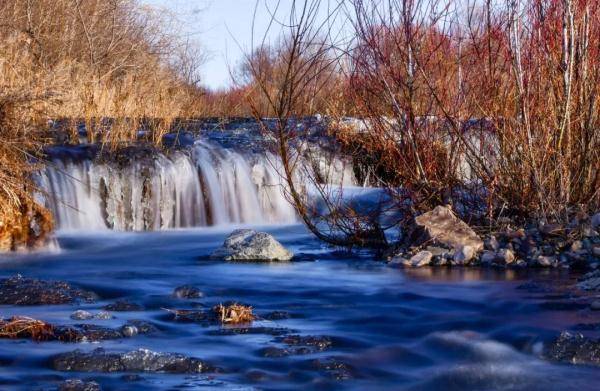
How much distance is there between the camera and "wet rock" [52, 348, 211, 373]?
4738mm

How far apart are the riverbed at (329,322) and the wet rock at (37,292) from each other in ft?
0.54

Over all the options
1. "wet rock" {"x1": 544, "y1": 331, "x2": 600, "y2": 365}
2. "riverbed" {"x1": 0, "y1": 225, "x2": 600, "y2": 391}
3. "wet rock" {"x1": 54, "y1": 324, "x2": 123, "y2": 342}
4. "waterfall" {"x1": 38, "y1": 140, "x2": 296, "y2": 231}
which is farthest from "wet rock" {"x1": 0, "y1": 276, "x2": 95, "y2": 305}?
"wet rock" {"x1": 544, "y1": 331, "x2": 600, "y2": 365}

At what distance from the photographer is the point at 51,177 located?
10.9m

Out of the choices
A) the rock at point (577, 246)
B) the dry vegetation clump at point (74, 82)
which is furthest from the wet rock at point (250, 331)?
the dry vegetation clump at point (74, 82)

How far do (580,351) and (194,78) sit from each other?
18951mm

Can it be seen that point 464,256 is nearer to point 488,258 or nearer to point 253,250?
point 488,258

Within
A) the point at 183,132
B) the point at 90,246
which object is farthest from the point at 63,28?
the point at 90,246

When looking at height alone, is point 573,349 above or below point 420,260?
below

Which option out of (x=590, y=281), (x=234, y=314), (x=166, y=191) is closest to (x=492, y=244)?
(x=590, y=281)

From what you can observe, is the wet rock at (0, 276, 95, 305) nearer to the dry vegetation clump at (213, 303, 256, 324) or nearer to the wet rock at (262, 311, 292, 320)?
the dry vegetation clump at (213, 303, 256, 324)

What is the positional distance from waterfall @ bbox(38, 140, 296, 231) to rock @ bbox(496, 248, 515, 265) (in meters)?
3.01

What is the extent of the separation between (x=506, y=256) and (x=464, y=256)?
0.36 m

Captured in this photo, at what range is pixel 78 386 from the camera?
173 inches

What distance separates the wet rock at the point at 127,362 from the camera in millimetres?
4738
